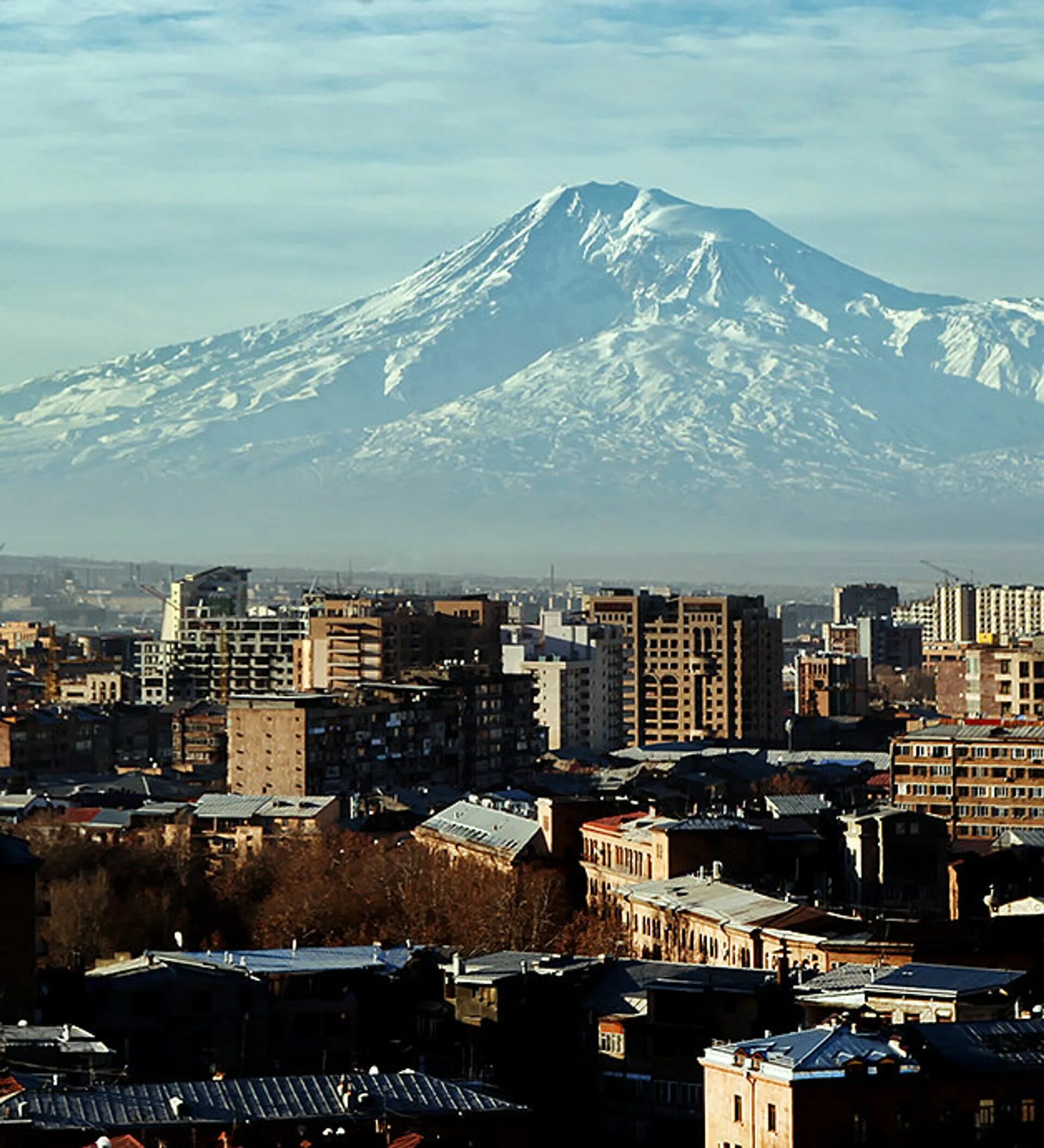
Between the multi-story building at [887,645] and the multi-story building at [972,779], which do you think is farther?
the multi-story building at [887,645]

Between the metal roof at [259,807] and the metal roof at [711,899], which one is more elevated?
the metal roof at [259,807]

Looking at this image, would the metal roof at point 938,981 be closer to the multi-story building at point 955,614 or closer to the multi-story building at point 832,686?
the multi-story building at point 832,686

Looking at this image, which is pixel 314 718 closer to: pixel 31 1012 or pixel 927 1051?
pixel 31 1012

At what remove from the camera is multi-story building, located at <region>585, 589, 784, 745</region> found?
112938mm

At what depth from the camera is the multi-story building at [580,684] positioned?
110 m

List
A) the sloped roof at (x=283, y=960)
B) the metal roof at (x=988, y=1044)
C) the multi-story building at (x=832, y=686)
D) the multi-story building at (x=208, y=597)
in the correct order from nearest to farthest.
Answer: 1. the metal roof at (x=988, y=1044)
2. the sloped roof at (x=283, y=960)
3. the multi-story building at (x=832, y=686)
4. the multi-story building at (x=208, y=597)

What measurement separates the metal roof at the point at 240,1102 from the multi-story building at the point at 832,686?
8311cm

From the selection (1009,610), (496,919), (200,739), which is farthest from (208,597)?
(496,919)

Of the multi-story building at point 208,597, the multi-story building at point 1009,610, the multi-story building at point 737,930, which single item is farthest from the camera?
the multi-story building at point 1009,610

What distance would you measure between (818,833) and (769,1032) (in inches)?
820

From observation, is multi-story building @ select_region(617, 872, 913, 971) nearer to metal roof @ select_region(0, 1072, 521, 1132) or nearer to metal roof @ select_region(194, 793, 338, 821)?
metal roof @ select_region(0, 1072, 521, 1132)

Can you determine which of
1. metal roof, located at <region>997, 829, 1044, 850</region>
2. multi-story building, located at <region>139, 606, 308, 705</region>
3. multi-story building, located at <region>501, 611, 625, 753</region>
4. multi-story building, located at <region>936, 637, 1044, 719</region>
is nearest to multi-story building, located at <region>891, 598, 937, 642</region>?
multi-story building, located at <region>139, 606, 308, 705</region>

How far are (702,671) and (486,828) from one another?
55.6 meters

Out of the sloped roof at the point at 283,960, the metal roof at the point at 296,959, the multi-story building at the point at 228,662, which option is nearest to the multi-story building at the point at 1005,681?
the multi-story building at the point at 228,662
